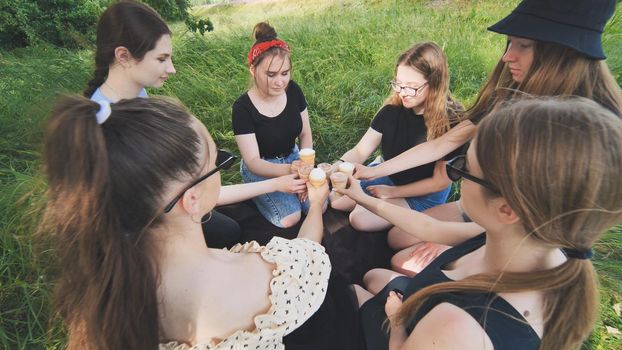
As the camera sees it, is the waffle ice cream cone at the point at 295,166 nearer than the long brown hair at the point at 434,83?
No

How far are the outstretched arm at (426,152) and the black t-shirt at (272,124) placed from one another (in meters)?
0.72

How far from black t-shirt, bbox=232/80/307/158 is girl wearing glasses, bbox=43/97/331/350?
4.75 ft

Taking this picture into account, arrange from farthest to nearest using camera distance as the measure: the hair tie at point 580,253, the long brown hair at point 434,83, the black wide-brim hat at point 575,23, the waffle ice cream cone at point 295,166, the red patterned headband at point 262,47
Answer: the red patterned headband at point 262,47
the waffle ice cream cone at point 295,166
the long brown hair at point 434,83
the black wide-brim hat at point 575,23
the hair tie at point 580,253

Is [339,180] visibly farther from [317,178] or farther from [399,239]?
[399,239]

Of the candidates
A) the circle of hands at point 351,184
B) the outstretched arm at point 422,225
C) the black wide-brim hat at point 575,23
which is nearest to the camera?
the black wide-brim hat at point 575,23

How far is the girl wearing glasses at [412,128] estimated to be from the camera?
8.24 ft

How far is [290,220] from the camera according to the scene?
2824 mm

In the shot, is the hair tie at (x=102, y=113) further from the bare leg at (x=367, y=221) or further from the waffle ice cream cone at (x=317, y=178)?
the bare leg at (x=367, y=221)

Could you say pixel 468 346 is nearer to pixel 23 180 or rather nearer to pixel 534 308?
pixel 534 308

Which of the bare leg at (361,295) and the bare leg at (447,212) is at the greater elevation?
the bare leg at (361,295)

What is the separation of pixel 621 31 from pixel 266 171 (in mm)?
4866

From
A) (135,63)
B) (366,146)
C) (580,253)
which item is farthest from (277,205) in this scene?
(580,253)

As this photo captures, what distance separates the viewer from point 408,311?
1336mm


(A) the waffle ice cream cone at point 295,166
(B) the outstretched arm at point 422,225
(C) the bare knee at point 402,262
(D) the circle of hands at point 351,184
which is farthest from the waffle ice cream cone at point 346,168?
(C) the bare knee at point 402,262
